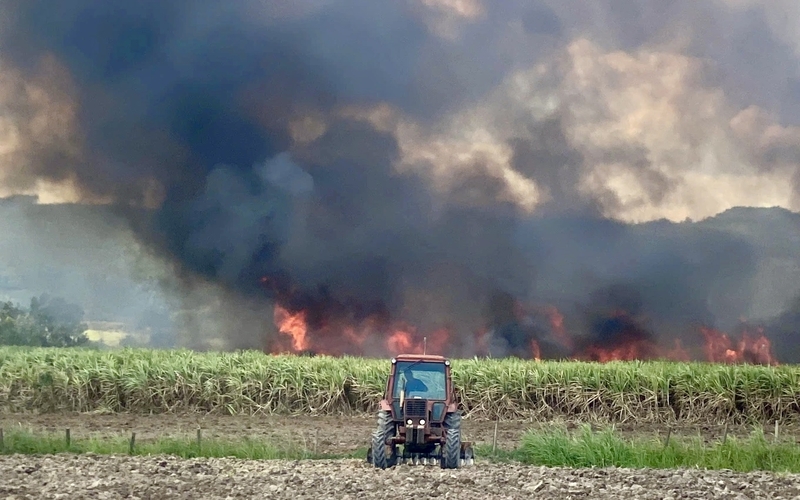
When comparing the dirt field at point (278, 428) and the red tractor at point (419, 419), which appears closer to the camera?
the red tractor at point (419, 419)

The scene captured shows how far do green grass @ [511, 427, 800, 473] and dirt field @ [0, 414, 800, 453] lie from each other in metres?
2.63

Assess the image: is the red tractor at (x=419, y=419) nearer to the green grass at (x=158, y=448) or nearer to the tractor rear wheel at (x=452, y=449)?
the tractor rear wheel at (x=452, y=449)

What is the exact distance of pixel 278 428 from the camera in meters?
23.1

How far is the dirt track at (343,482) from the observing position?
1270cm

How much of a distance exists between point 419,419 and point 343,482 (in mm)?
2588

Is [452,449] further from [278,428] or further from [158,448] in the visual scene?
[278,428]

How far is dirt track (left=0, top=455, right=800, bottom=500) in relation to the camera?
12703 millimetres

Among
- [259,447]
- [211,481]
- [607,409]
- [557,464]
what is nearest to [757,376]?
[607,409]

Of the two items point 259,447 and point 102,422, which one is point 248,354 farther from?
point 259,447

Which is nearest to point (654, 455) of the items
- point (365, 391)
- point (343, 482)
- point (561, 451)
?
point (561, 451)

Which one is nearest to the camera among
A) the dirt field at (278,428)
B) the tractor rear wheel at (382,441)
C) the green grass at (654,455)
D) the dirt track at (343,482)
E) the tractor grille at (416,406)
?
the dirt track at (343,482)

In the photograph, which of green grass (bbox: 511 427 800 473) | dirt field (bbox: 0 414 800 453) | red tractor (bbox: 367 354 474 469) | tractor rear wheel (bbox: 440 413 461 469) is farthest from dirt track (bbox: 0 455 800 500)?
dirt field (bbox: 0 414 800 453)

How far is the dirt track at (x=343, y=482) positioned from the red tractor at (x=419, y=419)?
44 centimetres

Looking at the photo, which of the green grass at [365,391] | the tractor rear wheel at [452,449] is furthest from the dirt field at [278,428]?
the tractor rear wheel at [452,449]
